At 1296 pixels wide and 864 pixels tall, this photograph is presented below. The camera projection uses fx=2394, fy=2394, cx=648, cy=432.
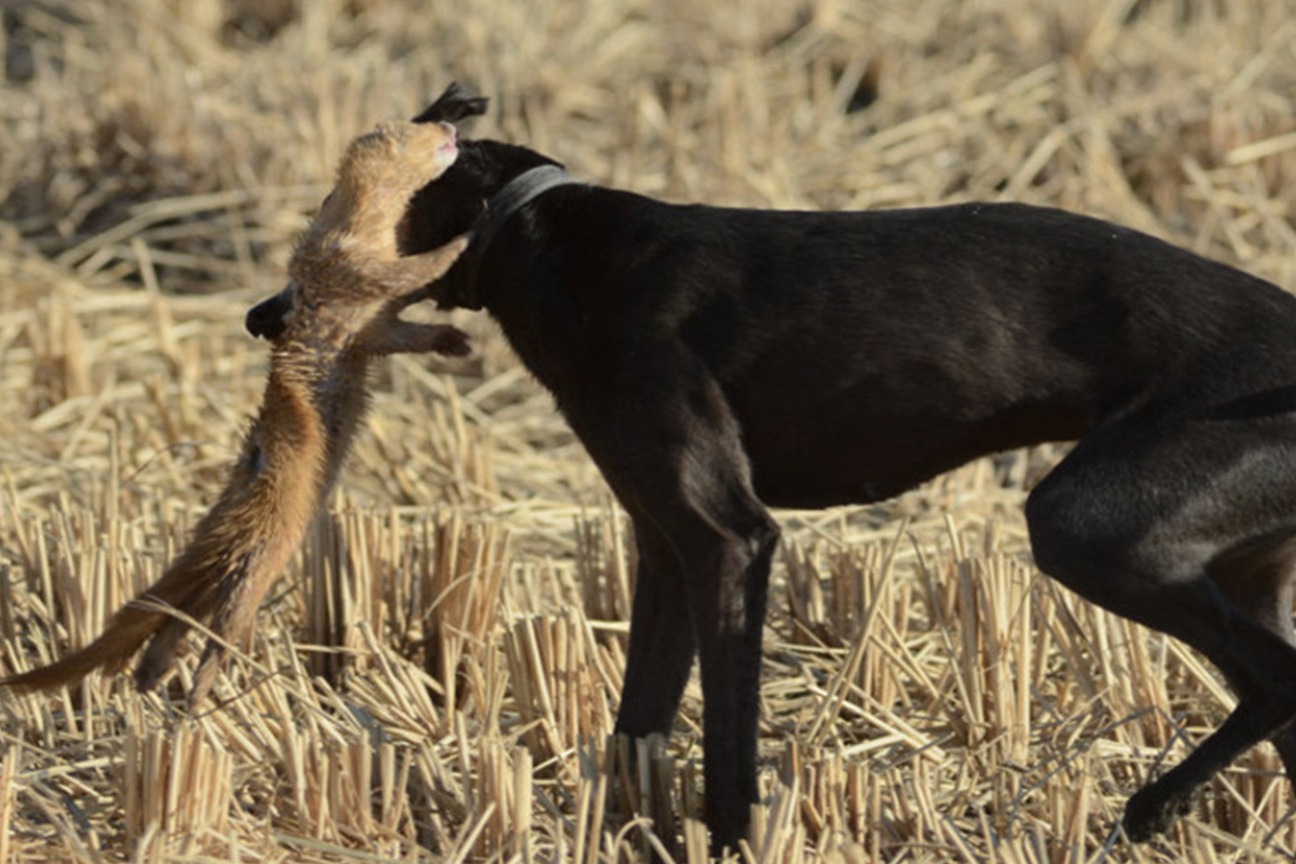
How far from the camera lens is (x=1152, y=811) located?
14.2 ft

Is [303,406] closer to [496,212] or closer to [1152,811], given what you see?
[496,212]

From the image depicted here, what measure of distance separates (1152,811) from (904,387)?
0.89 meters

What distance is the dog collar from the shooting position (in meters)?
4.65

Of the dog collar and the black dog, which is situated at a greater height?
the dog collar

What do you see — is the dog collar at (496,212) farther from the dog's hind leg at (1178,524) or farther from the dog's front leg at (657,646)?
the dog's hind leg at (1178,524)

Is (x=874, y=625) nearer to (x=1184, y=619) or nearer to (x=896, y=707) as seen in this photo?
(x=896, y=707)

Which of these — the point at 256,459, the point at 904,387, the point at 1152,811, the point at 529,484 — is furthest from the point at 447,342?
the point at 529,484

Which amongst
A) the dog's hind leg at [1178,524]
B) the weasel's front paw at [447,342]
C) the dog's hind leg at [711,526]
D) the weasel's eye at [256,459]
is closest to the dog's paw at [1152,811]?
the dog's hind leg at [1178,524]

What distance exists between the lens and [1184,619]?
4.16 meters

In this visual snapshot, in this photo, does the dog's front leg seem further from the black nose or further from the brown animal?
the black nose

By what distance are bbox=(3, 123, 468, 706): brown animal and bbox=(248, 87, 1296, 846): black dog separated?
12cm

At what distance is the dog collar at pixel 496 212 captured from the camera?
465 cm

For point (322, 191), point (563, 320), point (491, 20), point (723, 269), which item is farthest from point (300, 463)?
point (491, 20)

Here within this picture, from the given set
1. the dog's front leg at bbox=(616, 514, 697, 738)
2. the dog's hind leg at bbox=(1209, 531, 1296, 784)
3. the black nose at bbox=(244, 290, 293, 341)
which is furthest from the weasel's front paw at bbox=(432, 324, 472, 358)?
the dog's hind leg at bbox=(1209, 531, 1296, 784)
